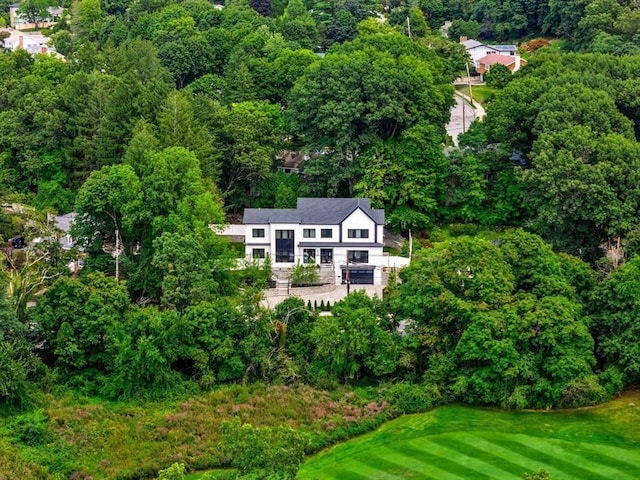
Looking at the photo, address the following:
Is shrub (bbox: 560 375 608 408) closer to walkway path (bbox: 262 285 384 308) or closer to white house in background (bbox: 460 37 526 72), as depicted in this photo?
walkway path (bbox: 262 285 384 308)

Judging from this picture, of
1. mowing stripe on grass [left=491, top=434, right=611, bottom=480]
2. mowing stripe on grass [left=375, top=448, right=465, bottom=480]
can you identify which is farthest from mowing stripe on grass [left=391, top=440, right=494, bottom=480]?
mowing stripe on grass [left=491, top=434, right=611, bottom=480]

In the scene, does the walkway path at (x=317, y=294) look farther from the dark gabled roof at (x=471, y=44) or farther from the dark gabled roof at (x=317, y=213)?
the dark gabled roof at (x=471, y=44)

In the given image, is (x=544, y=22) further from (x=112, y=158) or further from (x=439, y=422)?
(x=439, y=422)

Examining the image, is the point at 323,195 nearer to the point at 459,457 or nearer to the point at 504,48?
the point at 459,457

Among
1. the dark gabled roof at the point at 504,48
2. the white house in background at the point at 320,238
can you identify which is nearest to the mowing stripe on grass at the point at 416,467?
the white house in background at the point at 320,238

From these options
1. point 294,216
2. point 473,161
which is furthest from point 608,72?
point 294,216
